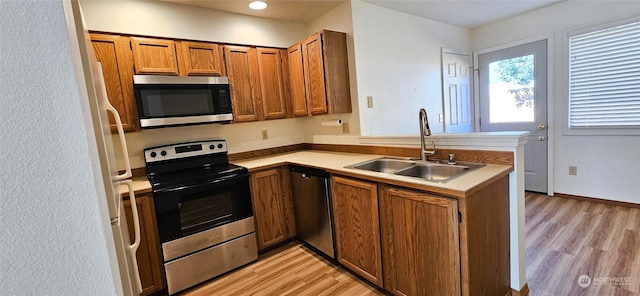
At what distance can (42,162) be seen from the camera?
1.35ft

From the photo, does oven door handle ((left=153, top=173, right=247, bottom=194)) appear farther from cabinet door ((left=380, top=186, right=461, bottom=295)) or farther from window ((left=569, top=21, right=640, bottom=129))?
window ((left=569, top=21, right=640, bottom=129))

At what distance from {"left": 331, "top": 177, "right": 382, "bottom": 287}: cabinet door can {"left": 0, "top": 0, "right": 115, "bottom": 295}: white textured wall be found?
5.23ft

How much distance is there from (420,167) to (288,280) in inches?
53.3

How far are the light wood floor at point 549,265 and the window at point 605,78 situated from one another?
102 cm

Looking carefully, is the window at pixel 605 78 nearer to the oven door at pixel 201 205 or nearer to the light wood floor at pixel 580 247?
the light wood floor at pixel 580 247

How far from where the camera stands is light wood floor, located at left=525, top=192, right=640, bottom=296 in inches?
73.9

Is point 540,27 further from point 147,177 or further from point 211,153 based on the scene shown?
point 147,177

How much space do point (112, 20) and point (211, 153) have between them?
133 centimetres

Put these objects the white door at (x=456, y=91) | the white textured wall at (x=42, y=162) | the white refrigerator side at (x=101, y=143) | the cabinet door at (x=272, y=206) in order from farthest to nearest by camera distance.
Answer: the white door at (x=456, y=91), the cabinet door at (x=272, y=206), the white refrigerator side at (x=101, y=143), the white textured wall at (x=42, y=162)

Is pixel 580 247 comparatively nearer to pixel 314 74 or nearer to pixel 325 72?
pixel 325 72

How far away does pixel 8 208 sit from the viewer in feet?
1.28

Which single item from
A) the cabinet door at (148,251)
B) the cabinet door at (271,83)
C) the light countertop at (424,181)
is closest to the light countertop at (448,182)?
the light countertop at (424,181)

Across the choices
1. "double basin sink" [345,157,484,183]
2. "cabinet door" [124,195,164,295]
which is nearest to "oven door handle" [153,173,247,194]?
"cabinet door" [124,195,164,295]

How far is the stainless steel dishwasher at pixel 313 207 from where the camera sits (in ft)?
7.59
